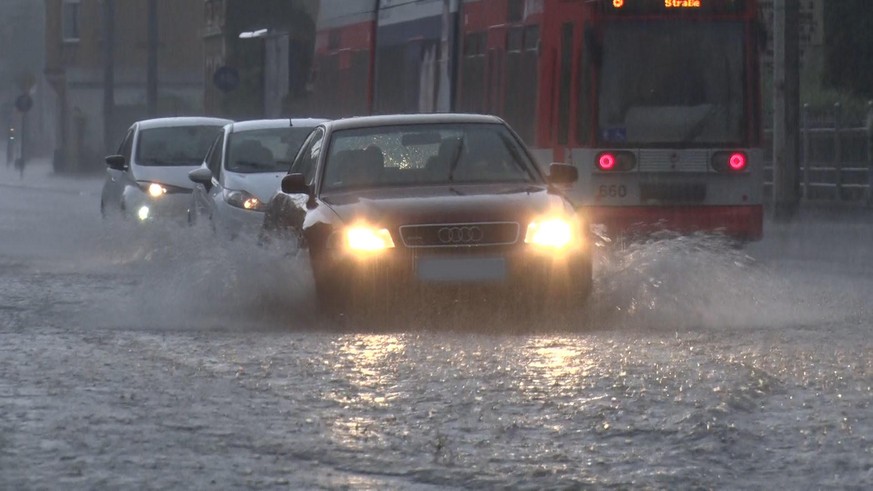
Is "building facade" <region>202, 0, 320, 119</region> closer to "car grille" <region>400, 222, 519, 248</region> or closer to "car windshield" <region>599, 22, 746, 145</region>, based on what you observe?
"car windshield" <region>599, 22, 746, 145</region>

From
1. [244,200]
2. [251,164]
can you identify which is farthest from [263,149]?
[244,200]

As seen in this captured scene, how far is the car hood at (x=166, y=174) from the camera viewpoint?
73.9ft

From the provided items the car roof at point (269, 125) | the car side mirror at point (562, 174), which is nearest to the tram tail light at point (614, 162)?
the car roof at point (269, 125)

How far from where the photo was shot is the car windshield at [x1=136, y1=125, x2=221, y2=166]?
929 inches

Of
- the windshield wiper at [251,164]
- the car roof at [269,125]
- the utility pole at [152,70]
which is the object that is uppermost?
the utility pole at [152,70]

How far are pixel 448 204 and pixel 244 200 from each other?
20.1 feet

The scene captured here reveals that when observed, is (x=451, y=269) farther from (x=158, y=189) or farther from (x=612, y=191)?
(x=158, y=189)

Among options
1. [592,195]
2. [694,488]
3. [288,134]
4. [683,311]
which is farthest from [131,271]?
[694,488]

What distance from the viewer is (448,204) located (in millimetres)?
12531

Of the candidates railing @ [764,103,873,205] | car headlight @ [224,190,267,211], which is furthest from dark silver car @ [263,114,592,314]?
railing @ [764,103,873,205]

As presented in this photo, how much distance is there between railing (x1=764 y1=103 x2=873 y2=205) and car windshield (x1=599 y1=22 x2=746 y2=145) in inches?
518

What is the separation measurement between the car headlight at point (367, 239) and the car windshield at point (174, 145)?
11.1 metres

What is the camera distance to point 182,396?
941 cm

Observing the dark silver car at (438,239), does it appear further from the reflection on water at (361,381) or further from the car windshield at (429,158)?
the reflection on water at (361,381)
